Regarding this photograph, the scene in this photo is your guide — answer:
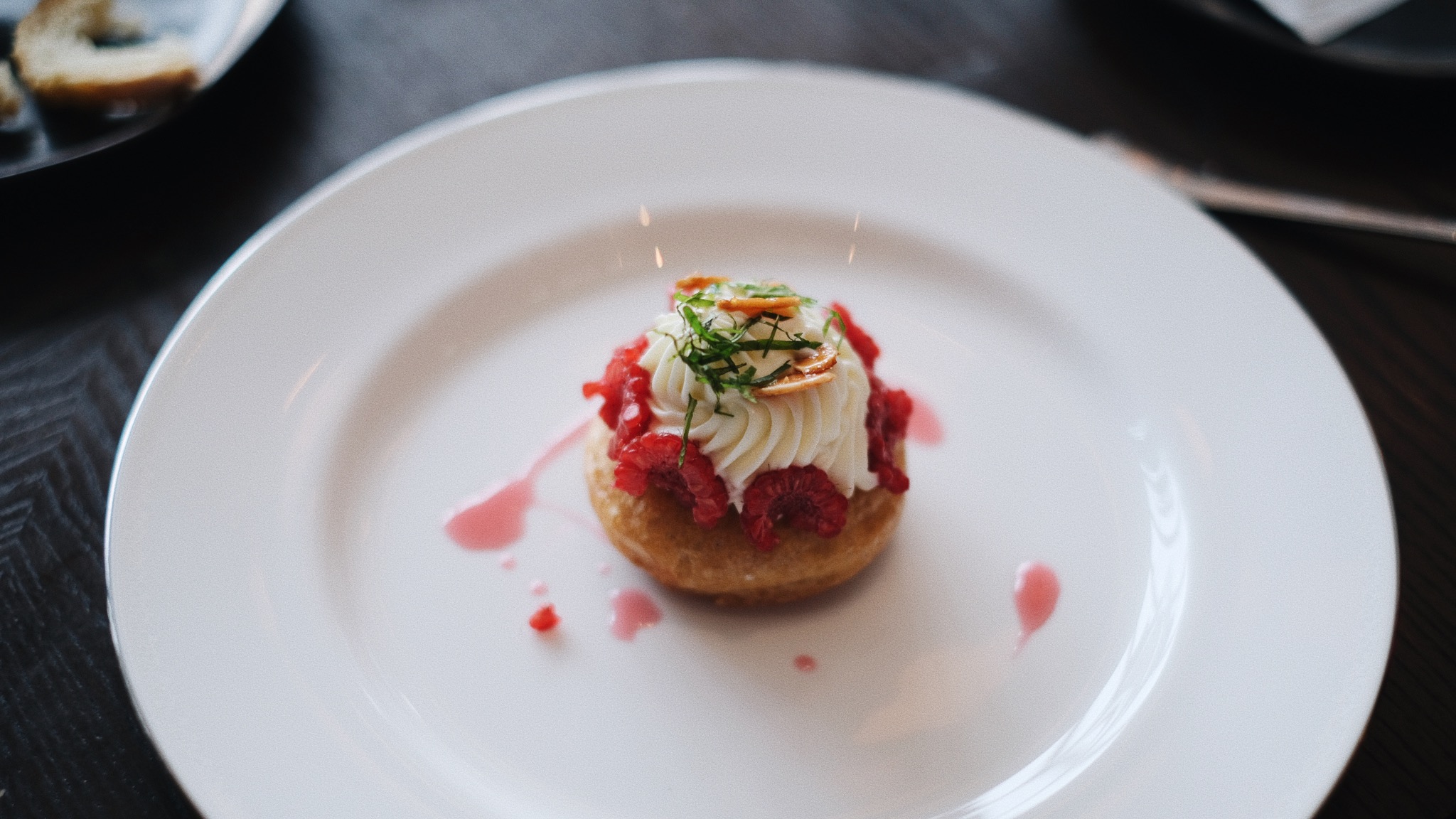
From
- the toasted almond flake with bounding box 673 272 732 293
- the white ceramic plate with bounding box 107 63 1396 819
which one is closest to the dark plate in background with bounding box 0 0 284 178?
the white ceramic plate with bounding box 107 63 1396 819

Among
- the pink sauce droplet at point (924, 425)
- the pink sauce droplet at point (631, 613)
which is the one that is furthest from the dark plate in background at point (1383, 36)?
the pink sauce droplet at point (631, 613)

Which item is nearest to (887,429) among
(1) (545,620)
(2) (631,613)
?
(2) (631,613)

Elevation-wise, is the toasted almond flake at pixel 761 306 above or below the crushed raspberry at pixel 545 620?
above

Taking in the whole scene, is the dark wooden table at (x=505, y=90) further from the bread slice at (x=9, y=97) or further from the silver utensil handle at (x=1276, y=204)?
the bread slice at (x=9, y=97)

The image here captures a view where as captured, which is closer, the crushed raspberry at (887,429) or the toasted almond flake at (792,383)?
the toasted almond flake at (792,383)

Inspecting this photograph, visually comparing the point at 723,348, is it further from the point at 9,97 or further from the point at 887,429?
the point at 9,97

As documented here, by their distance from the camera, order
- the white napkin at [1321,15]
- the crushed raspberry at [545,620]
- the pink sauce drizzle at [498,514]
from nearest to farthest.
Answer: the crushed raspberry at [545,620]
the pink sauce drizzle at [498,514]
the white napkin at [1321,15]

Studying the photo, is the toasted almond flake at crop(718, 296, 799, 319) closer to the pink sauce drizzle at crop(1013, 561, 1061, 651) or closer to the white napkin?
the pink sauce drizzle at crop(1013, 561, 1061, 651)

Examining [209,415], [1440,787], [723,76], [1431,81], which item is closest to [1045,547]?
[1440,787]
